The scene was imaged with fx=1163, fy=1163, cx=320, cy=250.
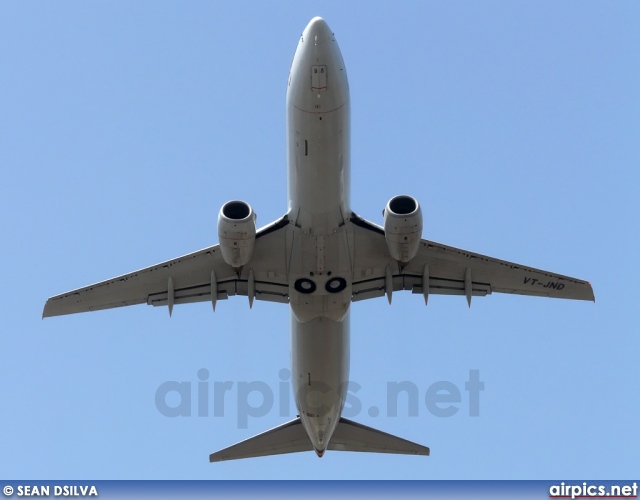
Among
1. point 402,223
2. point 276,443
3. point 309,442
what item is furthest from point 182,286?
point 402,223

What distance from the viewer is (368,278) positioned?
35.9 m

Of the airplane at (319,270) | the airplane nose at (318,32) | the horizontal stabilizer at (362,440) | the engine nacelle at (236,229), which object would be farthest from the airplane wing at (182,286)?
the airplane nose at (318,32)

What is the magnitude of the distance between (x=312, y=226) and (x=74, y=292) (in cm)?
814

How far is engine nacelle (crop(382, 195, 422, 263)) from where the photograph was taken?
32250mm

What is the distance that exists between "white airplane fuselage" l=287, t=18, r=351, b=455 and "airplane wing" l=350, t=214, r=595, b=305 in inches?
51.5

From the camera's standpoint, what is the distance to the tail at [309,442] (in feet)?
127

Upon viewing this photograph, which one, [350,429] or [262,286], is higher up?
[262,286]

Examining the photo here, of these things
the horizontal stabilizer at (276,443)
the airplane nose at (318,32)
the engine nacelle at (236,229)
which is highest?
the airplane nose at (318,32)

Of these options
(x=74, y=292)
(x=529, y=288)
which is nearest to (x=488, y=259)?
(x=529, y=288)

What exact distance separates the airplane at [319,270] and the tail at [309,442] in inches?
1.3

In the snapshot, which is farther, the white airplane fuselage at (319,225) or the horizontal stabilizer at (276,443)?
the horizontal stabilizer at (276,443)

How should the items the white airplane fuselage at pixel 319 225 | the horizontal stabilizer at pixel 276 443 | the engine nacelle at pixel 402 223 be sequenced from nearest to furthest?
the white airplane fuselage at pixel 319 225, the engine nacelle at pixel 402 223, the horizontal stabilizer at pixel 276 443

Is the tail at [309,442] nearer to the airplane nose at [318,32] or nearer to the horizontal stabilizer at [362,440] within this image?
the horizontal stabilizer at [362,440]

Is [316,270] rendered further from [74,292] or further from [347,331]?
[74,292]
